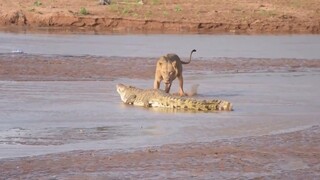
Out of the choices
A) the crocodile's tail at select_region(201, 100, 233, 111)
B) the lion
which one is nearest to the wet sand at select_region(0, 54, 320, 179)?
the crocodile's tail at select_region(201, 100, 233, 111)

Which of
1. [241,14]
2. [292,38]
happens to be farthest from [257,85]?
[241,14]

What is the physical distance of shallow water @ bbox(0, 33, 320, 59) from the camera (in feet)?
83.7

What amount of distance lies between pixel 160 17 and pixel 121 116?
24.3 metres

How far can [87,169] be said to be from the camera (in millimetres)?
9242

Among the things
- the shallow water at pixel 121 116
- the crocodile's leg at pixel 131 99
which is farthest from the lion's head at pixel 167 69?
the crocodile's leg at pixel 131 99

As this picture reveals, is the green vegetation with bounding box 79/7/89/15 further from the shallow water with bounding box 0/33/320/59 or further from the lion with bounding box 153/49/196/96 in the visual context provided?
the lion with bounding box 153/49/196/96

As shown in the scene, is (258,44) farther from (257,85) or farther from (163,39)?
(257,85)

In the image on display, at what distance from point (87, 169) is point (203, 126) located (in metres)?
3.54

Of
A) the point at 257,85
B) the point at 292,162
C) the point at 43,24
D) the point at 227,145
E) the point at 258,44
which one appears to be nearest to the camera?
the point at 292,162

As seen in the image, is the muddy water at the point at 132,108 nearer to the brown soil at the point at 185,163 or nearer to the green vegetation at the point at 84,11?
the brown soil at the point at 185,163

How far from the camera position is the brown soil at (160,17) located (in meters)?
36.2

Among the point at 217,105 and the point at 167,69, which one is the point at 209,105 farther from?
the point at 167,69

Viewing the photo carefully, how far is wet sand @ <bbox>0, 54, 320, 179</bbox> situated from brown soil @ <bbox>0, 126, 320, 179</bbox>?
0.01 m

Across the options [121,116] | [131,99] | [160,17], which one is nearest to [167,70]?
[131,99]
